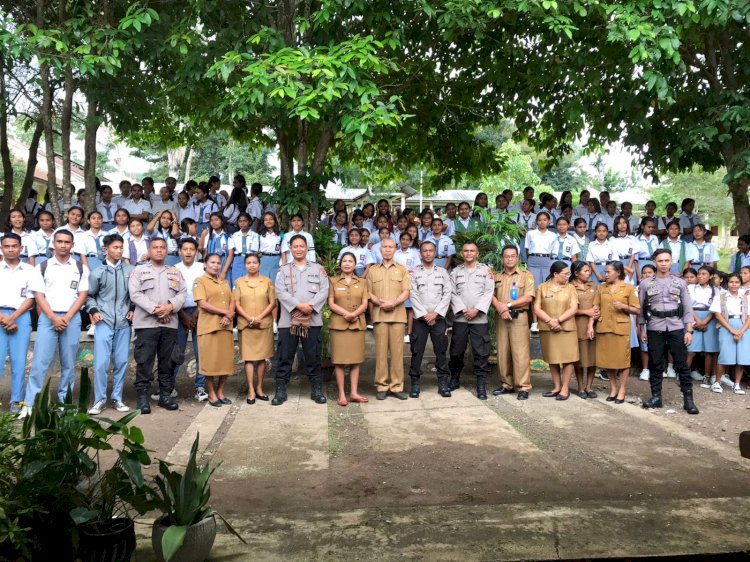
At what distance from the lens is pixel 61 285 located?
6.96 m

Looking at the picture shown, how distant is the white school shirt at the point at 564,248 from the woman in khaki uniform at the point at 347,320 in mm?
3772

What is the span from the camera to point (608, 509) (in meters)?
4.41

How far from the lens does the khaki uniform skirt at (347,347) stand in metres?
7.76

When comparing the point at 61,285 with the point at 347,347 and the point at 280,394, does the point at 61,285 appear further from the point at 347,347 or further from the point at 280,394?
the point at 347,347

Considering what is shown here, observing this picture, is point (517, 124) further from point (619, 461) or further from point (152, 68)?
point (619, 461)

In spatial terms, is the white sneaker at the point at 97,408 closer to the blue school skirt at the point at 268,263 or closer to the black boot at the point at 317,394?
the black boot at the point at 317,394

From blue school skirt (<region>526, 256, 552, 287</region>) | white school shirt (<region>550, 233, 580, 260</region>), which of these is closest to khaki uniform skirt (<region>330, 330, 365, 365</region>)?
blue school skirt (<region>526, 256, 552, 287</region>)

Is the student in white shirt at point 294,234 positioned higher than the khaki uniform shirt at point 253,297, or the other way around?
the student in white shirt at point 294,234

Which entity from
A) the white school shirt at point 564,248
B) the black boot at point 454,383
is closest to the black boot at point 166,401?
the black boot at point 454,383

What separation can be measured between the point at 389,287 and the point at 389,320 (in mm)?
393

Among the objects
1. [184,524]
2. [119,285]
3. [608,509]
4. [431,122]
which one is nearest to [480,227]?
[431,122]

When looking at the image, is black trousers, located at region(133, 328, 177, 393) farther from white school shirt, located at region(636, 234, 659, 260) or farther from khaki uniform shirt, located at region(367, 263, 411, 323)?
white school shirt, located at region(636, 234, 659, 260)

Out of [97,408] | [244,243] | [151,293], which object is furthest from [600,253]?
[97,408]

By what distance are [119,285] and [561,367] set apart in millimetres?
5372
